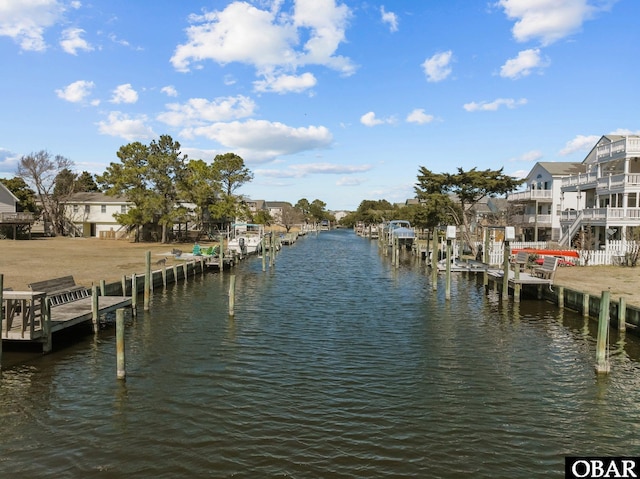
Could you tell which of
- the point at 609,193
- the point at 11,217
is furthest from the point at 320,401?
the point at 11,217

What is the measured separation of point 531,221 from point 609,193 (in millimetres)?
14617

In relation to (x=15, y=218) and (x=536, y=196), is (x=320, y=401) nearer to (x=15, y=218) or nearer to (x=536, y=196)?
(x=536, y=196)

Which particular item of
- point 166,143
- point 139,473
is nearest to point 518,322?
point 139,473

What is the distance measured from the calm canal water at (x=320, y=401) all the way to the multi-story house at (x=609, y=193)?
71.5 ft

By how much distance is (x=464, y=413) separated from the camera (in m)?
11.9

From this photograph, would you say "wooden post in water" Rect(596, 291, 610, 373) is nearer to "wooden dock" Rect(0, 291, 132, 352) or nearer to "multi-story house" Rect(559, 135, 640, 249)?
"wooden dock" Rect(0, 291, 132, 352)

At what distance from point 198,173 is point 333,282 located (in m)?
35.6

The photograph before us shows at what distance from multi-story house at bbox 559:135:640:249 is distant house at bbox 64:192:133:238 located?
57898 millimetres

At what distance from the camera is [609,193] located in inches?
1639

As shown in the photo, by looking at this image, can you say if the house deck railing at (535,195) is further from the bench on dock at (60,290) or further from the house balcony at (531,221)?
the bench on dock at (60,290)

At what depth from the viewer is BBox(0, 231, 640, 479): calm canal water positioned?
31.6 ft

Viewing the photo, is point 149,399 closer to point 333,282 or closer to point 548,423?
point 548,423

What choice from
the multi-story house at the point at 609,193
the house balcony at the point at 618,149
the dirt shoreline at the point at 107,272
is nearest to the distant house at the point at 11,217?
the dirt shoreline at the point at 107,272

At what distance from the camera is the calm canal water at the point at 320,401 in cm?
964
